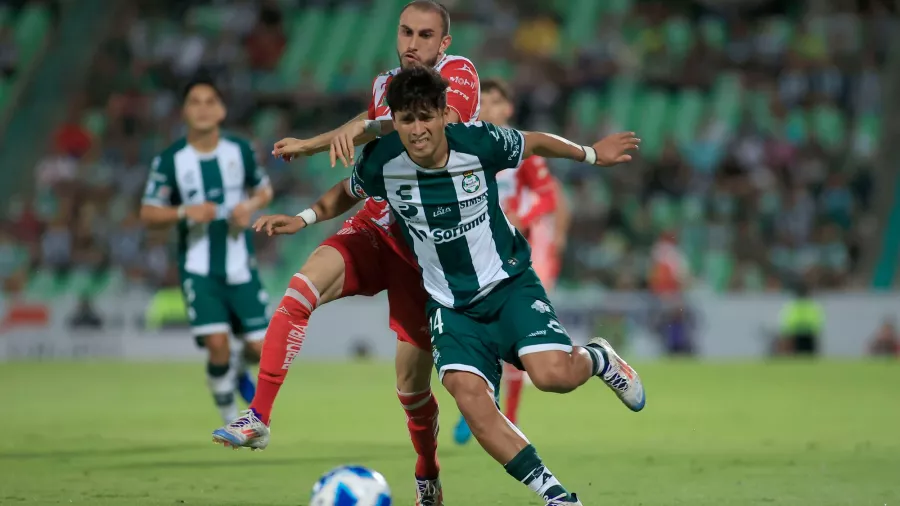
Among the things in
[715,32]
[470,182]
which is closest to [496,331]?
[470,182]

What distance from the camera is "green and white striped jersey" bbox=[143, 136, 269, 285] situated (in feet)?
32.0

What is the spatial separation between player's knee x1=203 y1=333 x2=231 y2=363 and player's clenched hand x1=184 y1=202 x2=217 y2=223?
928 millimetres

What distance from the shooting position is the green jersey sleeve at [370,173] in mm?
5949

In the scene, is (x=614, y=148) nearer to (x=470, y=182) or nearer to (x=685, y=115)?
(x=470, y=182)

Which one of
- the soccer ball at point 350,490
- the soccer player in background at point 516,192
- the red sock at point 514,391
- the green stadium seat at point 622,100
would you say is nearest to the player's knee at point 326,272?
the soccer ball at point 350,490

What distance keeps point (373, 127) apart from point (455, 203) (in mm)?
521

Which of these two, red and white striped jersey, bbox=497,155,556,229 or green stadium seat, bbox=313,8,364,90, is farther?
green stadium seat, bbox=313,8,364,90

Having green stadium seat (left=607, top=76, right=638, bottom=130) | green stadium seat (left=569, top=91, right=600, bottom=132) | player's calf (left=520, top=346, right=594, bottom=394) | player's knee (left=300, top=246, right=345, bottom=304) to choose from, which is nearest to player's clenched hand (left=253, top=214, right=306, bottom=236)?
player's knee (left=300, top=246, right=345, bottom=304)

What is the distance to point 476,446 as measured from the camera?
953cm

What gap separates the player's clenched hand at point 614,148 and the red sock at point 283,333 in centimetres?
148

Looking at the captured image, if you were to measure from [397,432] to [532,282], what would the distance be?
455cm

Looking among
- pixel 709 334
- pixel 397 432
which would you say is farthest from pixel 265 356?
pixel 709 334

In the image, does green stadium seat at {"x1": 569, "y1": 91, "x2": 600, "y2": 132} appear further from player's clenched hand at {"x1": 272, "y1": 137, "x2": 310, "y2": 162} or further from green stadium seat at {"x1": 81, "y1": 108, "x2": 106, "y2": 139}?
player's clenched hand at {"x1": 272, "y1": 137, "x2": 310, "y2": 162}

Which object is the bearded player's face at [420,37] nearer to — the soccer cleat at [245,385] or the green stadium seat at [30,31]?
the soccer cleat at [245,385]
